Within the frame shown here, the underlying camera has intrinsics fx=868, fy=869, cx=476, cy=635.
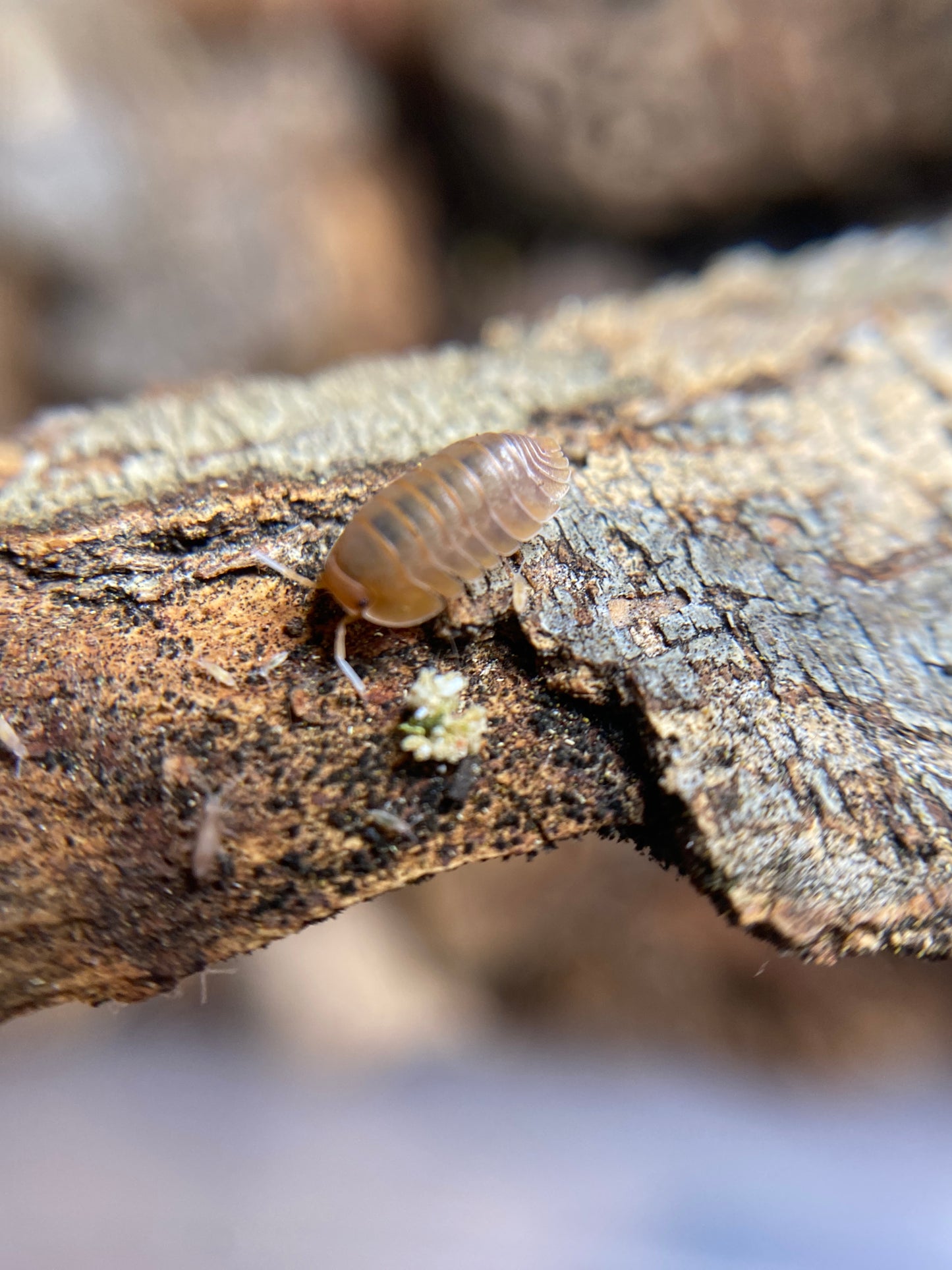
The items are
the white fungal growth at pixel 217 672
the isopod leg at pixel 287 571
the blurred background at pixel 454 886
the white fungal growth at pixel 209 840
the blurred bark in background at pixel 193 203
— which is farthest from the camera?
the blurred bark in background at pixel 193 203

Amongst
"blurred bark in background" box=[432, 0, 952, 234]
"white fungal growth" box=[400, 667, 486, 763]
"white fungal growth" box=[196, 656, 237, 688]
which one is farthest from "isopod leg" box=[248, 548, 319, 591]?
"blurred bark in background" box=[432, 0, 952, 234]

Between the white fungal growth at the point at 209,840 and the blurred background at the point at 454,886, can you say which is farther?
the blurred background at the point at 454,886

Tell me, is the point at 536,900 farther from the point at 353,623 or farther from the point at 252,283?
the point at 252,283

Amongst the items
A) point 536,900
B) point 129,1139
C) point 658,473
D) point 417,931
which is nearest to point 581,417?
point 658,473

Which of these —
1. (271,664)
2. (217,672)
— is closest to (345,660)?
(271,664)

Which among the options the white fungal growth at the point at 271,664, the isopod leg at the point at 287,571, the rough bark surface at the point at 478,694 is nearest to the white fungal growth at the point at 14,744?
the rough bark surface at the point at 478,694

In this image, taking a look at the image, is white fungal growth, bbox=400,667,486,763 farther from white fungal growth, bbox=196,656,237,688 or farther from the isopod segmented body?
white fungal growth, bbox=196,656,237,688

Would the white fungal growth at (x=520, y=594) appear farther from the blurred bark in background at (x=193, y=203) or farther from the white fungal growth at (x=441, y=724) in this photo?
the blurred bark in background at (x=193, y=203)

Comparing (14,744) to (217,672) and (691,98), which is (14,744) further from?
(691,98)
